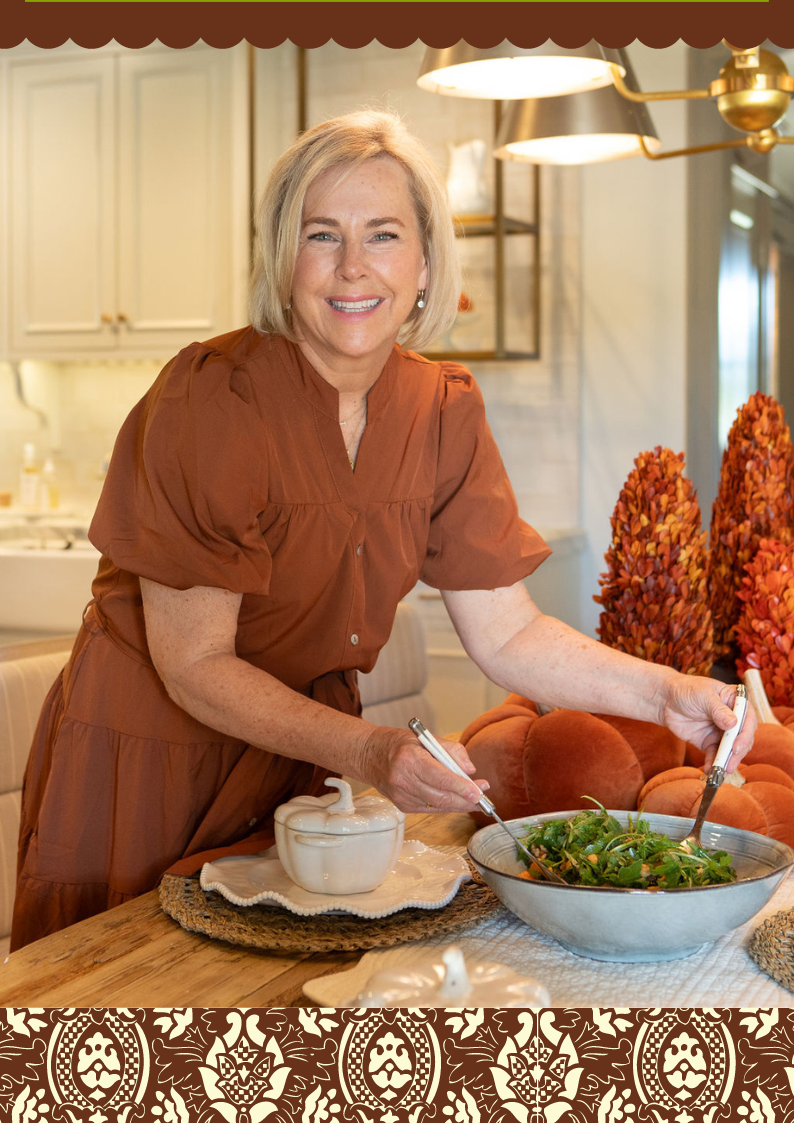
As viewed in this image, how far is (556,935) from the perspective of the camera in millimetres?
872

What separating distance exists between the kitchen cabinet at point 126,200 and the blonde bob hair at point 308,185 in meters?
2.97

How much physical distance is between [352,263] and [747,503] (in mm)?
825

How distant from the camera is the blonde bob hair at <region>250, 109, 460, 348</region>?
3.95 ft

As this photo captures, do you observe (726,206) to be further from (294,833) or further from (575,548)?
(294,833)

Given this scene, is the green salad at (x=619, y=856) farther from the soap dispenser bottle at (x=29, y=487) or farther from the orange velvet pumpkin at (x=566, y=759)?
the soap dispenser bottle at (x=29, y=487)

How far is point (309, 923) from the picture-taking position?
947mm

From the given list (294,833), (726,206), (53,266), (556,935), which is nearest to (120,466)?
(294,833)

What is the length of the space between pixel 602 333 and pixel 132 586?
2.83 metres

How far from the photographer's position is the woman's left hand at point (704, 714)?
3.60 feet

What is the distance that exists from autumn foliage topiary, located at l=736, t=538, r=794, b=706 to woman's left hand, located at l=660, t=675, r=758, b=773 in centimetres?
45

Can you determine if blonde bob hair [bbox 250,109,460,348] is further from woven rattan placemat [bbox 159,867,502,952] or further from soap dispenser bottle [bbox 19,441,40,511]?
soap dispenser bottle [bbox 19,441,40,511]

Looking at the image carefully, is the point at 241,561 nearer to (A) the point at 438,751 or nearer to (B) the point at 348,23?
(A) the point at 438,751

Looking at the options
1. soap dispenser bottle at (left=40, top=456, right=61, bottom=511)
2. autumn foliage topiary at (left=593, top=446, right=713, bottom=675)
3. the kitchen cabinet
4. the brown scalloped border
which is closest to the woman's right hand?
the brown scalloped border

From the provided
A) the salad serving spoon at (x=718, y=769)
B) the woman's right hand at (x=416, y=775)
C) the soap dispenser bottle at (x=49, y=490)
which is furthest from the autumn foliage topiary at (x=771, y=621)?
the soap dispenser bottle at (x=49, y=490)
